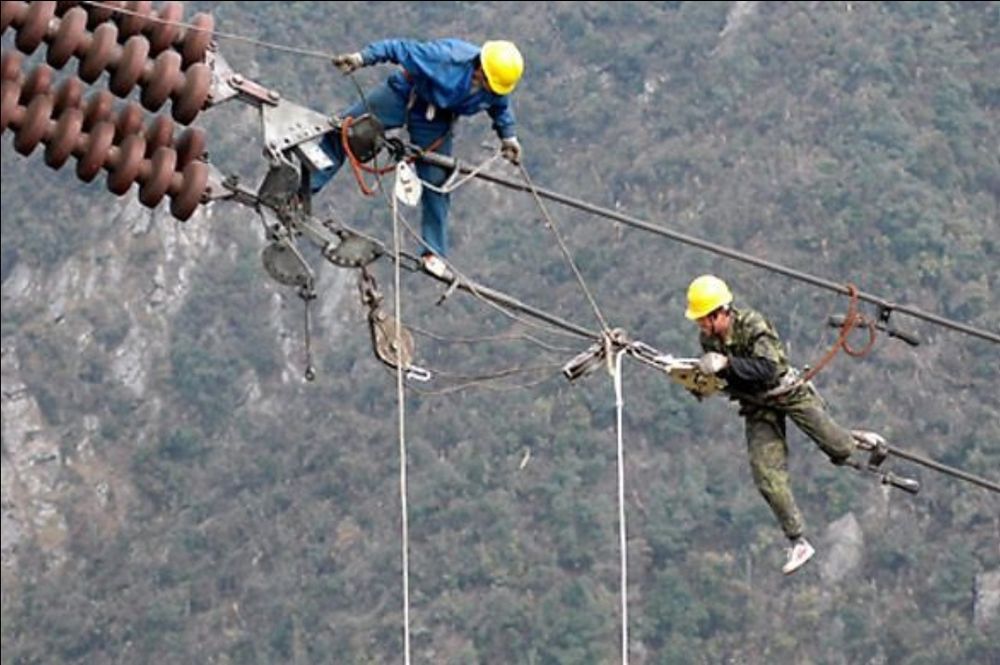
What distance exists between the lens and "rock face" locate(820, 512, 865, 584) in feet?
174

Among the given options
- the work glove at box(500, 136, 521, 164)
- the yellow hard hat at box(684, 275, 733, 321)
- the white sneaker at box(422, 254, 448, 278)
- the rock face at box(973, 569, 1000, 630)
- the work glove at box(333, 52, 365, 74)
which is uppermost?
the rock face at box(973, 569, 1000, 630)

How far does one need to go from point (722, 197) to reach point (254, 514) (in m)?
12.2

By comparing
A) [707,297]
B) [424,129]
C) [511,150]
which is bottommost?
[707,297]

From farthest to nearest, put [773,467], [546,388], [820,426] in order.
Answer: [546,388], [773,467], [820,426]

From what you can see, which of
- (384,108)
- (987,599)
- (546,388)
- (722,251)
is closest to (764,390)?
(722,251)

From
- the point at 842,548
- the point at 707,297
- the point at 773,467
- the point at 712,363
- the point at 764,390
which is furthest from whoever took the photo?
the point at 842,548

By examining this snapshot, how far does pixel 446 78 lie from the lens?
62.6 feet

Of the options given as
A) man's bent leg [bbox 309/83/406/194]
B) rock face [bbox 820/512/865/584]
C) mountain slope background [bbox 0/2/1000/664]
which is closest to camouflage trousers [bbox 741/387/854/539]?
man's bent leg [bbox 309/83/406/194]

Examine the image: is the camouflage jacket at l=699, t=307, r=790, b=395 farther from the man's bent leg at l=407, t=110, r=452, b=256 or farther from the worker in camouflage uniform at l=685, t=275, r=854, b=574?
the man's bent leg at l=407, t=110, r=452, b=256

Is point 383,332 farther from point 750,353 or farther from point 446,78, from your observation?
point 750,353

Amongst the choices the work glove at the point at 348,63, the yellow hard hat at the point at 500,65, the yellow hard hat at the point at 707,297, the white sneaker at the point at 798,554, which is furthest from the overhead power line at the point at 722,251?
the white sneaker at the point at 798,554

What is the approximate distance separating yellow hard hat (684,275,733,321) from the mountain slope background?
31173 millimetres

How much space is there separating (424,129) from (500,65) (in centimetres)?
78

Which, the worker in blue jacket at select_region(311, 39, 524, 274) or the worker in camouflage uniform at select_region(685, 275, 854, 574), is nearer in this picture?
the worker in camouflage uniform at select_region(685, 275, 854, 574)
